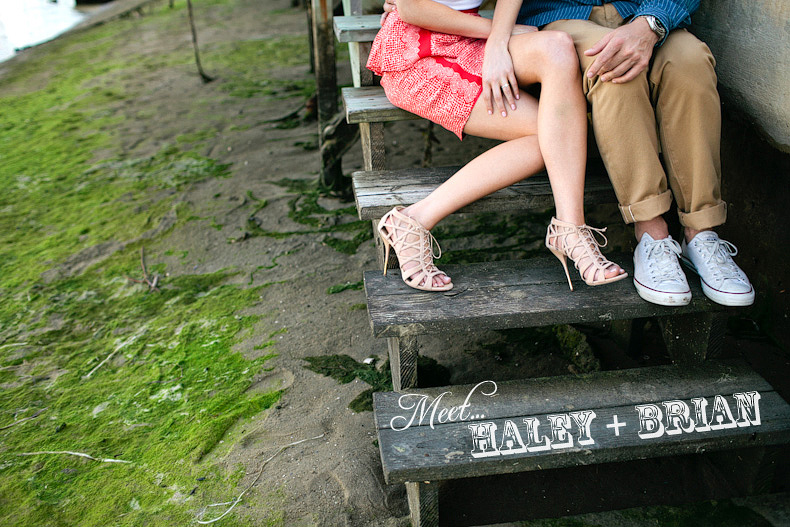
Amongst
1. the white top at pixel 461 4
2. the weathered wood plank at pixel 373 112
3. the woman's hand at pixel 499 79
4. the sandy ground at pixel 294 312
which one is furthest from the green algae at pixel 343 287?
the white top at pixel 461 4

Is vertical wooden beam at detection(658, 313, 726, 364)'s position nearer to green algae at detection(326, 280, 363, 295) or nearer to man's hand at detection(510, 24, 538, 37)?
man's hand at detection(510, 24, 538, 37)

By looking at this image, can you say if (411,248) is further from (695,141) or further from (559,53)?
(695,141)

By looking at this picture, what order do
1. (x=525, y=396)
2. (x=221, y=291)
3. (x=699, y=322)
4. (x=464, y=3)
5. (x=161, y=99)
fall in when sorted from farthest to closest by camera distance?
(x=161, y=99) → (x=221, y=291) → (x=464, y=3) → (x=699, y=322) → (x=525, y=396)

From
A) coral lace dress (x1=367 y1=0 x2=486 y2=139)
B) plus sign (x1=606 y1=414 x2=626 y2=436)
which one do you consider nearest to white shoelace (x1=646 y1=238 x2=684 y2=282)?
plus sign (x1=606 y1=414 x2=626 y2=436)

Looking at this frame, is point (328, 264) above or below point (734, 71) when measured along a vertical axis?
below

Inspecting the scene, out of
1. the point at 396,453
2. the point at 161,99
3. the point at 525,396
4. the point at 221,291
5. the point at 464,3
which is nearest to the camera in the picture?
the point at 396,453

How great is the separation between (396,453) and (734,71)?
6.28 ft

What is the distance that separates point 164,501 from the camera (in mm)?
1952

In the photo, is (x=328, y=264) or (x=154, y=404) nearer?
(x=154, y=404)

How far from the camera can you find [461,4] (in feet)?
7.25

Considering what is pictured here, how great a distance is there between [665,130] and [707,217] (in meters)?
0.31

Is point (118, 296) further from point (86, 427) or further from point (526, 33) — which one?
point (526, 33)

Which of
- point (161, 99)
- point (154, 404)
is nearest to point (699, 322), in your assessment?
point (154, 404)

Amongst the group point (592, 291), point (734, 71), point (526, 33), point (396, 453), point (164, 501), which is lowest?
point (164, 501)
